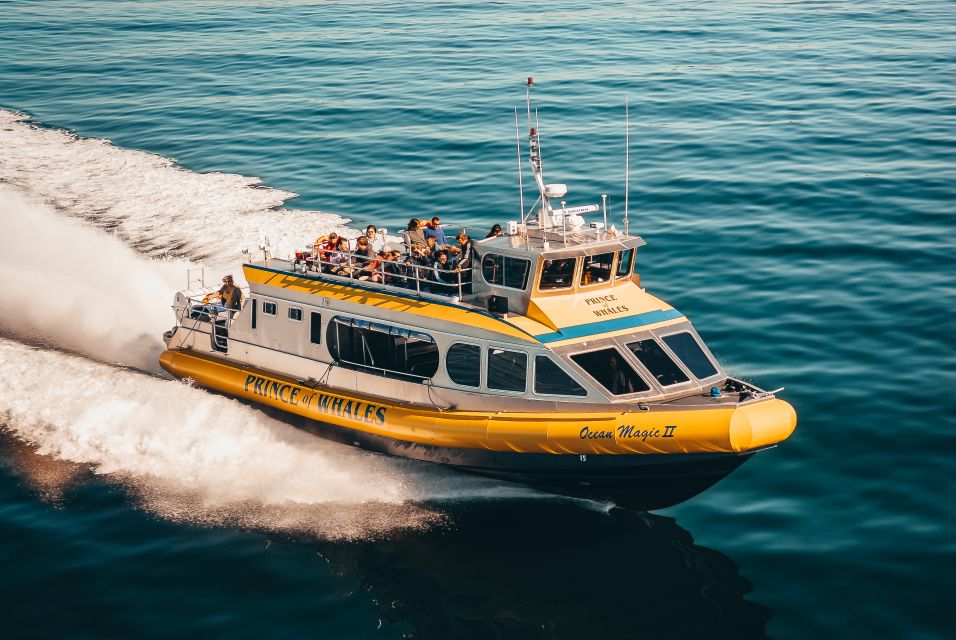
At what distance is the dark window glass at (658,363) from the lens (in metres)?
16.0

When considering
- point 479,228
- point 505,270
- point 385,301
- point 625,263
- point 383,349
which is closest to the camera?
point 505,270

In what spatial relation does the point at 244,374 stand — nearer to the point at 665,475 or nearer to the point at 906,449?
the point at 665,475

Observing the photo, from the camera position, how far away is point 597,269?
681 inches

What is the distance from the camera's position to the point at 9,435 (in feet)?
63.6

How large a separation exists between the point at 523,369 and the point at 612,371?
147 centimetres

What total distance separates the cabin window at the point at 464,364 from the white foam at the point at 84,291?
8.83 m

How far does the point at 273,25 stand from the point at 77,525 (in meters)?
51.8

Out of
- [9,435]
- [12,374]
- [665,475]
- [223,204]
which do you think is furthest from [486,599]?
[223,204]

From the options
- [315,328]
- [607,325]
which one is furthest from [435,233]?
[607,325]

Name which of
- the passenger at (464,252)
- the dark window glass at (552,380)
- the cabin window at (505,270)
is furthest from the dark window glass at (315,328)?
the dark window glass at (552,380)

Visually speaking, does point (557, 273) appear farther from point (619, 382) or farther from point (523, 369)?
point (619, 382)

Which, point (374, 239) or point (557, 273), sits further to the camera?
point (374, 239)

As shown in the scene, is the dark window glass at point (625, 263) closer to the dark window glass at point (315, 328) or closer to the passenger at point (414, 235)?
the passenger at point (414, 235)

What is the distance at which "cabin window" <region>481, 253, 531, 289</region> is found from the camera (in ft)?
54.6
